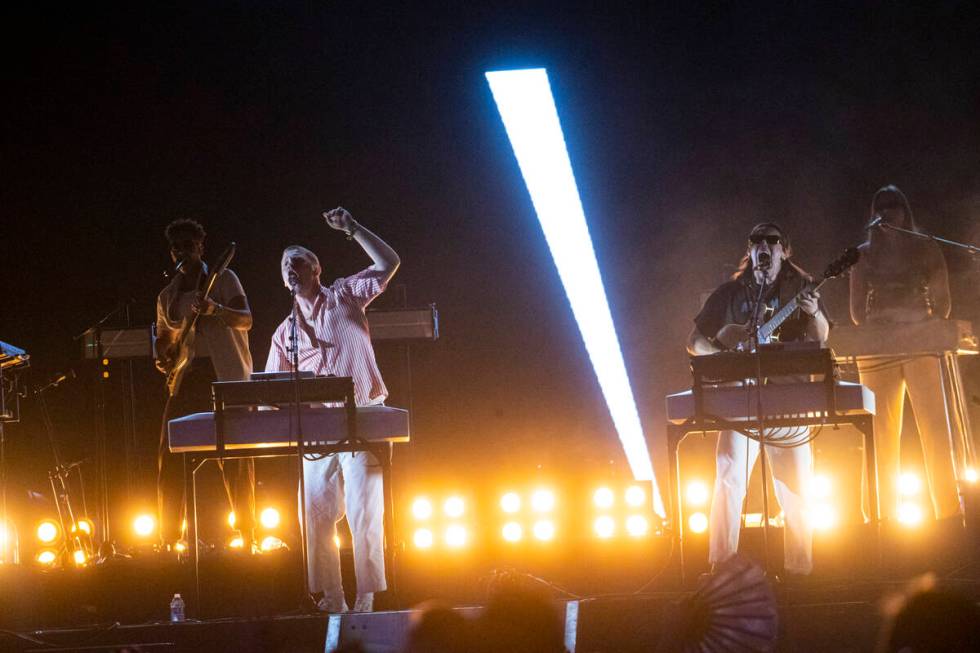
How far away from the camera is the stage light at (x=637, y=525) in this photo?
19.1 feet

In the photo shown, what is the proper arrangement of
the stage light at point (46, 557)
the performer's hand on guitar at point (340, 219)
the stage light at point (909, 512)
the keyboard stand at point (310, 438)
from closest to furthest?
the keyboard stand at point (310, 438)
the performer's hand on guitar at point (340, 219)
the stage light at point (909, 512)
the stage light at point (46, 557)

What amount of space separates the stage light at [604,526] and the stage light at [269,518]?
1.82 m

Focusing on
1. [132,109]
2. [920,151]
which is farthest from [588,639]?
[132,109]

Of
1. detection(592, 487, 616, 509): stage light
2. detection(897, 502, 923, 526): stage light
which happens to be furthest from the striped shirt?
detection(897, 502, 923, 526): stage light

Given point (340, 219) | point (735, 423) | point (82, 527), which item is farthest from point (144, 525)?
point (735, 423)

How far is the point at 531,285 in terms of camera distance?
301 inches

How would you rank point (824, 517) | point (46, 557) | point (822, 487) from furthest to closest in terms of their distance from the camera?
point (46, 557), point (822, 487), point (824, 517)

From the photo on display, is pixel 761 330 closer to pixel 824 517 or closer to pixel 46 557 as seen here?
pixel 824 517

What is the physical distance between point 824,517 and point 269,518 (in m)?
3.07

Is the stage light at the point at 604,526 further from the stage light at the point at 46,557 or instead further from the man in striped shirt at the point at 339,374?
the stage light at the point at 46,557

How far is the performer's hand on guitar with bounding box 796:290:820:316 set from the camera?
5.06 metres

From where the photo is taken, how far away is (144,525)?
6.38 meters

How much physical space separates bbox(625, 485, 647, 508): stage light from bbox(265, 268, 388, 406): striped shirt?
150 centimetres

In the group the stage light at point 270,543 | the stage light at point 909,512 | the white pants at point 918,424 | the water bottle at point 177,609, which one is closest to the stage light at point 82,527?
the stage light at point 270,543
